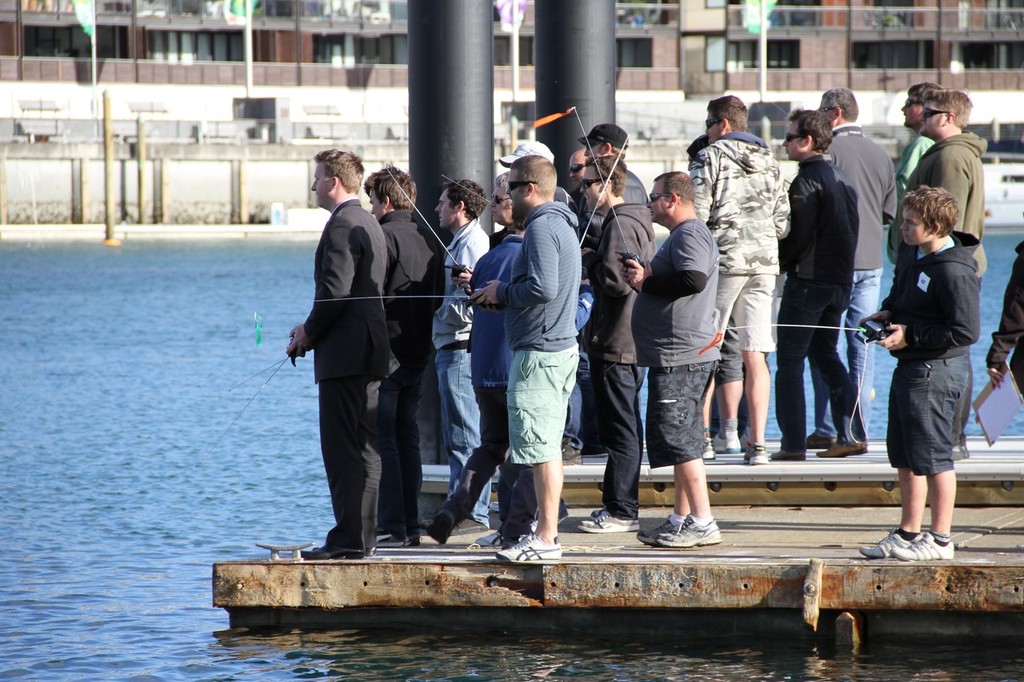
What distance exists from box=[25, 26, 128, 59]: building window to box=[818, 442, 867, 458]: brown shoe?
61113 mm

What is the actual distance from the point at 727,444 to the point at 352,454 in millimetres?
2782

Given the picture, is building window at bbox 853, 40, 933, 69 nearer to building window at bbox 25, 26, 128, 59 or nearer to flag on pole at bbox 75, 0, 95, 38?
building window at bbox 25, 26, 128, 59

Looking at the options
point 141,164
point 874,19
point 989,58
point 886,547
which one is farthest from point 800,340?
point 989,58

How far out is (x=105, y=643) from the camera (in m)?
7.74

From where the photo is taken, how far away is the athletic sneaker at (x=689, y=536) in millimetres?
6992

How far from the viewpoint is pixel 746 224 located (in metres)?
8.05

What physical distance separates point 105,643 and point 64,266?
38.6m

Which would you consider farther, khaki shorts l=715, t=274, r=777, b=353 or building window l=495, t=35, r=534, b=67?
building window l=495, t=35, r=534, b=67

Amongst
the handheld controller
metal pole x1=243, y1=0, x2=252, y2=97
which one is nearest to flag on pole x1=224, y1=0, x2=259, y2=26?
metal pole x1=243, y1=0, x2=252, y2=97

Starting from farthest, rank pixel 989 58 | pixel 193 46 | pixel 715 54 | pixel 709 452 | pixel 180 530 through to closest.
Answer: pixel 989 58
pixel 715 54
pixel 193 46
pixel 180 530
pixel 709 452

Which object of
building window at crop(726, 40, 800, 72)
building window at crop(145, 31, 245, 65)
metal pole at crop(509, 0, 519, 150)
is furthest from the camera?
building window at crop(726, 40, 800, 72)

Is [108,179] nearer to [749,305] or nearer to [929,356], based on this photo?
[749,305]

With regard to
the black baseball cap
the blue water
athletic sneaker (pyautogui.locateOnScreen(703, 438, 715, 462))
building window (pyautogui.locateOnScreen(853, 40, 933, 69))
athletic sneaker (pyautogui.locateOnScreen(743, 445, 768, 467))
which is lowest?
the blue water

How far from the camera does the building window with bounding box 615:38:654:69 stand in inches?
2707
